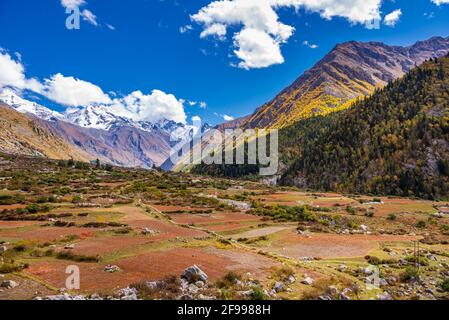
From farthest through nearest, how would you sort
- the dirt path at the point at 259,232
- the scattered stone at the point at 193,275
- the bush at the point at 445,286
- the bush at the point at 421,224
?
1. the bush at the point at 421,224
2. the dirt path at the point at 259,232
3. the bush at the point at 445,286
4. the scattered stone at the point at 193,275

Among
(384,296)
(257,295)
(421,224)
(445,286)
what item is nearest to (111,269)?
(257,295)

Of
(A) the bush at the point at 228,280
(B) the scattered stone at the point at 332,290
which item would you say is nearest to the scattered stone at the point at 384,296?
(B) the scattered stone at the point at 332,290

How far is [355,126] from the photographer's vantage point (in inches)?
6147

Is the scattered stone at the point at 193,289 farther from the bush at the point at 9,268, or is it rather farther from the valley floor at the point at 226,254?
the bush at the point at 9,268

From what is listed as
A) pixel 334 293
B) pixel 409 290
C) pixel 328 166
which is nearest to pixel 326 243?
pixel 409 290

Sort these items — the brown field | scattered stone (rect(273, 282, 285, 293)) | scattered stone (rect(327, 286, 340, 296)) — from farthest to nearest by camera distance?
1. the brown field
2. scattered stone (rect(273, 282, 285, 293))
3. scattered stone (rect(327, 286, 340, 296))

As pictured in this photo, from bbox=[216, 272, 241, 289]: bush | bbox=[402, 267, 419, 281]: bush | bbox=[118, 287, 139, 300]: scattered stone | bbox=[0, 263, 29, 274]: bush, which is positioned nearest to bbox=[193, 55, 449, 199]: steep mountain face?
bbox=[402, 267, 419, 281]: bush

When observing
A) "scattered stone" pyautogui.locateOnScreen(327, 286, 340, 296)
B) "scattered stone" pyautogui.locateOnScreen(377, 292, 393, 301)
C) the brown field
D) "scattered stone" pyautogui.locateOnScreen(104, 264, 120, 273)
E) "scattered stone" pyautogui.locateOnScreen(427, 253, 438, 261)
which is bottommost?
A: the brown field

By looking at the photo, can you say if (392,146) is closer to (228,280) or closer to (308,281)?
(308,281)

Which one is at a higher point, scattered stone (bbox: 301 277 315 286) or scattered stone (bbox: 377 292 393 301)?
scattered stone (bbox: 301 277 315 286)

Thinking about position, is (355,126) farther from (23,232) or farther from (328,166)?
(23,232)

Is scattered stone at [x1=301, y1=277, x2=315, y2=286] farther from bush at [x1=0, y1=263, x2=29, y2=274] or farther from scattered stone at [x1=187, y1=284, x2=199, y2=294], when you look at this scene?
bush at [x1=0, y1=263, x2=29, y2=274]
